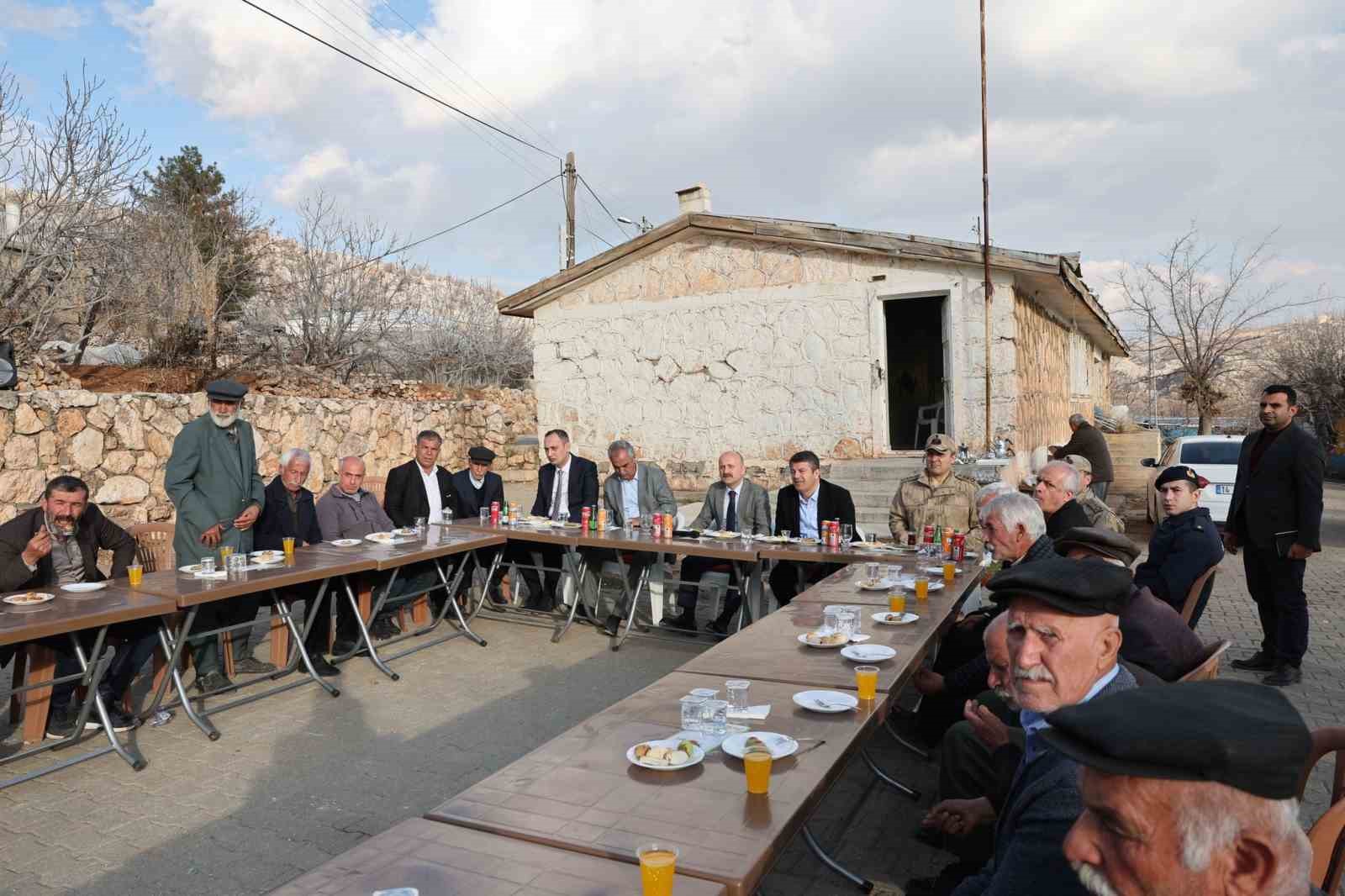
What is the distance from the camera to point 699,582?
682cm

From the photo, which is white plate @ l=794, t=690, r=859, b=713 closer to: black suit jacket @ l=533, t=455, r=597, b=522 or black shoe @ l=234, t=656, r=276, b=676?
black shoe @ l=234, t=656, r=276, b=676

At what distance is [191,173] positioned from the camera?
2008 cm

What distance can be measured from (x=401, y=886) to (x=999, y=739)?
1881 millimetres

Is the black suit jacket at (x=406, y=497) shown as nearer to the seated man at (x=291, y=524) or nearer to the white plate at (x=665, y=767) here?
the seated man at (x=291, y=524)

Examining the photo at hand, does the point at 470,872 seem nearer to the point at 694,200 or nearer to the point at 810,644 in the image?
the point at 810,644

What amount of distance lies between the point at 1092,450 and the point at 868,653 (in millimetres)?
8398

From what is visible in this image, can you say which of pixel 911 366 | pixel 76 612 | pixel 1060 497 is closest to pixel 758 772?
pixel 1060 497

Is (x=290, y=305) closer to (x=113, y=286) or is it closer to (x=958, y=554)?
(x=113, y=286)

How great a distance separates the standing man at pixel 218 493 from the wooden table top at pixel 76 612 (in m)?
A: 0.96

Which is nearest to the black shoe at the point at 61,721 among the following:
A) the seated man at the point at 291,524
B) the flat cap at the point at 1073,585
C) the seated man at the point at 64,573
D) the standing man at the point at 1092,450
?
the seated man at the point at 64,573

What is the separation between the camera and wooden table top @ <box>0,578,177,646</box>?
3715 mm

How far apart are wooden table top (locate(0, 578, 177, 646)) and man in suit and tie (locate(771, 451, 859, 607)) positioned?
13.1ft

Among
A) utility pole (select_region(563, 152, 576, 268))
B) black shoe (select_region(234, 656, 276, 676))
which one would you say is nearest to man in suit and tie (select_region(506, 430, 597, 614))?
black shoe (select_region(234, 656, 276, 676))

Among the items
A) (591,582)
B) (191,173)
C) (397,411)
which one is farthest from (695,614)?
(191,173)
